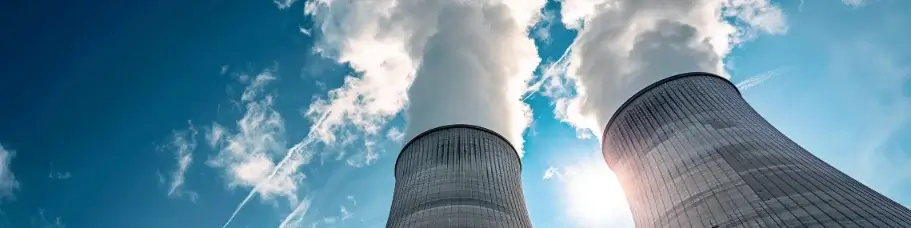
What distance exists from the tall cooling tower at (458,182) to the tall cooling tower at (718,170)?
2.31 m

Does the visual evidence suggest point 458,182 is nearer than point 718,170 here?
No

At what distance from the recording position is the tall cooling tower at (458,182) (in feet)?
30.5

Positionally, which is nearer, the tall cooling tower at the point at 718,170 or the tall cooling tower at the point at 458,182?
the tall cooling tower at the point at 718,170

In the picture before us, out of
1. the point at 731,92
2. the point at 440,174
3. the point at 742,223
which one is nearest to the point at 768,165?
the point at 742,223

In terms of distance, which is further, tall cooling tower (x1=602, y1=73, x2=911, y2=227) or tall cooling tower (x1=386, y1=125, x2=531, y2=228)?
tall cooling tower (x1=386, y1=125, x2=531, y2=228)

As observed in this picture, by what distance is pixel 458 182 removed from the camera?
1029 centimetres

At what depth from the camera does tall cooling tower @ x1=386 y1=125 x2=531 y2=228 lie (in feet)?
30.5

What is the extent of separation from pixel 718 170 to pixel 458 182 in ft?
14.7

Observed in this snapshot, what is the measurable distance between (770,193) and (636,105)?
4.33 meters

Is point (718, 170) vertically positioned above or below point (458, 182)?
below

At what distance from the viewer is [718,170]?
806cm

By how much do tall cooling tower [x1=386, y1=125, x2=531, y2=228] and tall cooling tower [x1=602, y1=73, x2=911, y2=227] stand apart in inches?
90.8

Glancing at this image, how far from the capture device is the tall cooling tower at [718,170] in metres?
6.62

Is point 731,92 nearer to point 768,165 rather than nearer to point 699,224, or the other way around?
point 768,165
